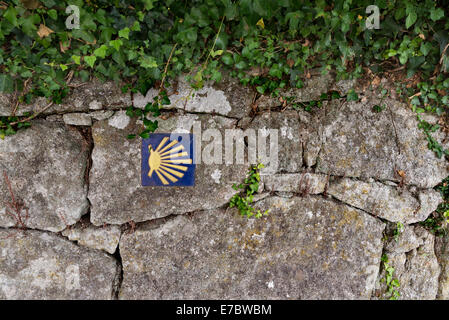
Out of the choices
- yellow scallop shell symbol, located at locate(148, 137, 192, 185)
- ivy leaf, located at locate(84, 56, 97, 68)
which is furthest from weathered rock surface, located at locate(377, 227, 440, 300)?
ivy leaf, located at locate(84, 56, 97, 68)

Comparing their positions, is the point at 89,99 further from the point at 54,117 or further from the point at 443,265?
the point at 443,265

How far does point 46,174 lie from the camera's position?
1625 mm

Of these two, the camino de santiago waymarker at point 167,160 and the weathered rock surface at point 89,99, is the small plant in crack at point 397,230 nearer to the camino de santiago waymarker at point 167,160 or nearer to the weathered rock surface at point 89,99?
the camino de santiago waymarker at point 167,160

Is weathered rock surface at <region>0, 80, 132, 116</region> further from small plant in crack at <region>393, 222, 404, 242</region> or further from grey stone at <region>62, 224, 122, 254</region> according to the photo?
small plant in crack at <region>393, 222, 404, 242</region>

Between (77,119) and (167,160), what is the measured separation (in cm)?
55

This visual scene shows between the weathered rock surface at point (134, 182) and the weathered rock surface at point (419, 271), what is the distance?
1.20 meters

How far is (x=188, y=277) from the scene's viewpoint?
1.74 m

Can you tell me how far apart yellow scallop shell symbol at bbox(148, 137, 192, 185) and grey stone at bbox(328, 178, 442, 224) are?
93 centimetres

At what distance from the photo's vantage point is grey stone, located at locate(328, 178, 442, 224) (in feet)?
5.81

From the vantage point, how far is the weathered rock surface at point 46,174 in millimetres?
1600

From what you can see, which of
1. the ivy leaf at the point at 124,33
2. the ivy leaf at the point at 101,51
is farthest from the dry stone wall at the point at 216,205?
the ivy leaf at the point at 124,33

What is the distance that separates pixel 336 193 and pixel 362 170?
21 centimetres

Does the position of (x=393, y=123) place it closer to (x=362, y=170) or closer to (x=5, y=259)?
(x=362, y=170)

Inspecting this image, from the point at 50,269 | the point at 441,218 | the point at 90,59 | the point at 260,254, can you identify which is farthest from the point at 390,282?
the point at 90,59
